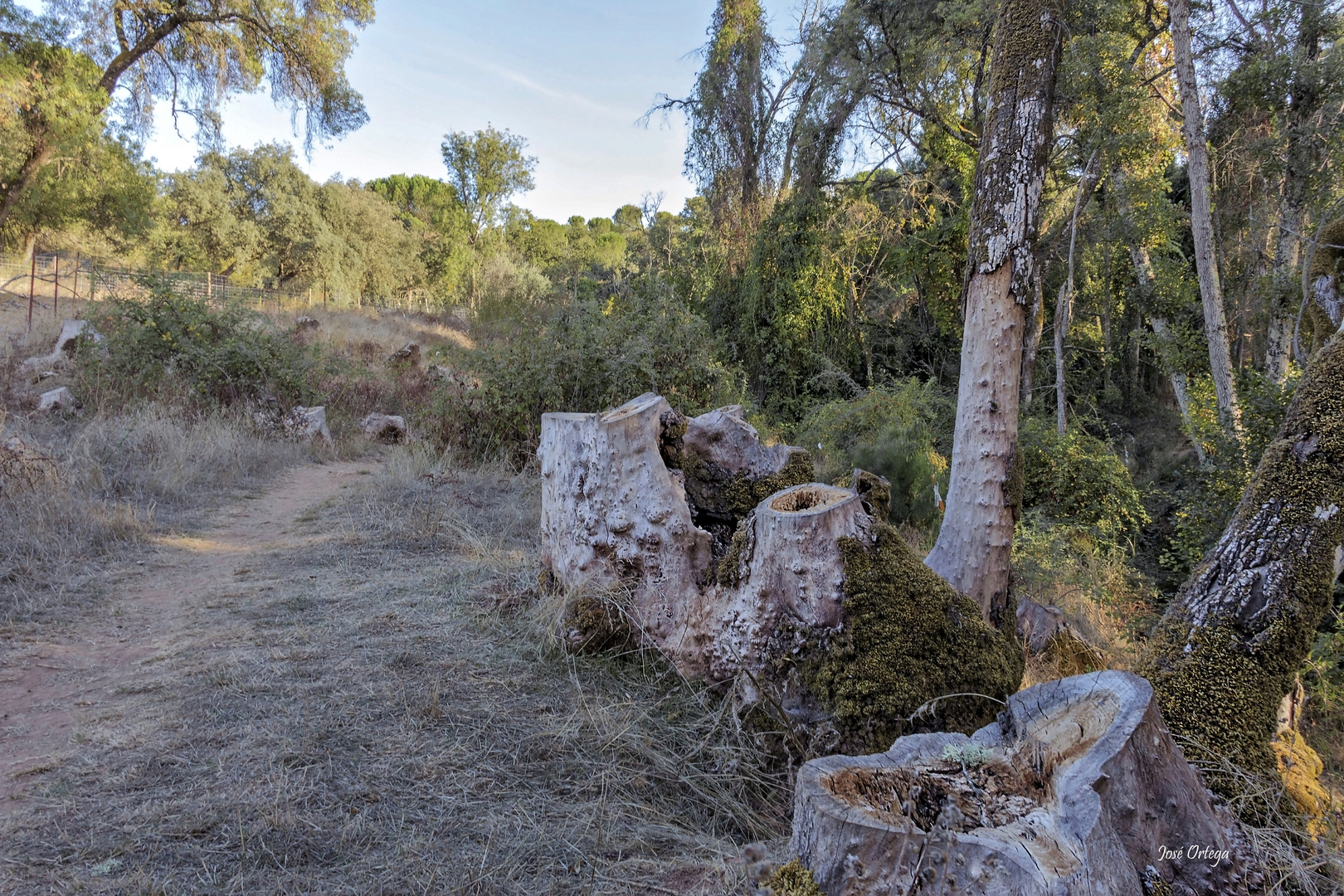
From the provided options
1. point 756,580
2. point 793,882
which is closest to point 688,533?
point 756,580

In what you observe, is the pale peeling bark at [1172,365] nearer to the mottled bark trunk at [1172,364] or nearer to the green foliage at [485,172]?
the mottled bark trunk at [1172,364]

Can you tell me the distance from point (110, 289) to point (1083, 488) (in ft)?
52.8

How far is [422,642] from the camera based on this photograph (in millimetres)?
3627

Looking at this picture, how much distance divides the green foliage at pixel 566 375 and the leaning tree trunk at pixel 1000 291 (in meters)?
5.09

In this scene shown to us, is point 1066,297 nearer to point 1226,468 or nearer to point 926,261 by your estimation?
point 926,261

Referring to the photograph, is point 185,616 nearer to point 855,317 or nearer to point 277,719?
point 277,719

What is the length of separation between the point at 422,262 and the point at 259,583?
37.4m

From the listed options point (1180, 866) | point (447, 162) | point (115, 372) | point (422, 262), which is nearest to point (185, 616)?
point (1180, 866)

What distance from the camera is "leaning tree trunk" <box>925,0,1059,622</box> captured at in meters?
3.98

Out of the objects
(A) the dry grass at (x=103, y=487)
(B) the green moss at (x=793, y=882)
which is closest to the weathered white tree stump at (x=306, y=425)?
(A) the dry grass at (x=103, y=487)

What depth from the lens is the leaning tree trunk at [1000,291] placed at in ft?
13.1

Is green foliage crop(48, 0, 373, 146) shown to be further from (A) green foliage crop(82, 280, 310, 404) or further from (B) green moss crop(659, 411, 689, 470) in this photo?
(B) green moss crop(659, 411, 689, 470)

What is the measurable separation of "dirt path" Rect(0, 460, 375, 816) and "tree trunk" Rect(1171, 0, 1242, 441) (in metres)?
10.1

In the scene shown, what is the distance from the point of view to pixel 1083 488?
10.6 meters
